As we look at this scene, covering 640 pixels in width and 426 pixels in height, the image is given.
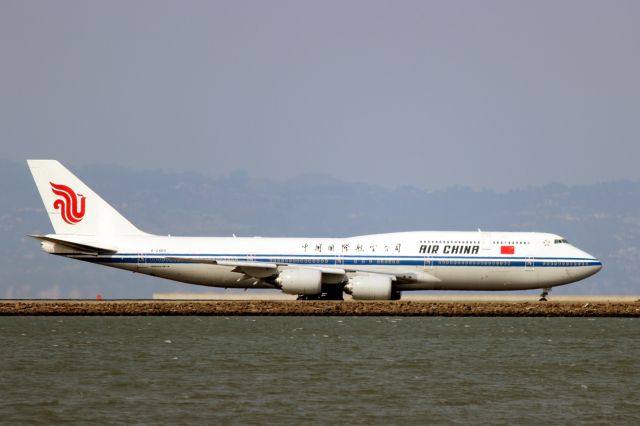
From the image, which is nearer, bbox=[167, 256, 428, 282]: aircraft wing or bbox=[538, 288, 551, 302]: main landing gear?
bbox=[167, 256, 428, 282]: aircraft wing

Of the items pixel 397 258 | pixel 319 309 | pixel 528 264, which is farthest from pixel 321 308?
pixel 528 264

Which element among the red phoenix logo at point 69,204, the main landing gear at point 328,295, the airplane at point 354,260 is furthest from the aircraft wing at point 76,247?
the main landing gear at point 328,295

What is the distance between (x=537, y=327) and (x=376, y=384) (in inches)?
993

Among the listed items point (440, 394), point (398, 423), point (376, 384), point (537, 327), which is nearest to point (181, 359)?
point (376, 384)

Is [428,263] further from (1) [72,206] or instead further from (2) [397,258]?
(1) [72,206]

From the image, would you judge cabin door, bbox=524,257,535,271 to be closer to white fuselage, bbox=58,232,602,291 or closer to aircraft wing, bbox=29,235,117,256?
white fuselage, bbox=58,232,602,291

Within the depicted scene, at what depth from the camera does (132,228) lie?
242 feet

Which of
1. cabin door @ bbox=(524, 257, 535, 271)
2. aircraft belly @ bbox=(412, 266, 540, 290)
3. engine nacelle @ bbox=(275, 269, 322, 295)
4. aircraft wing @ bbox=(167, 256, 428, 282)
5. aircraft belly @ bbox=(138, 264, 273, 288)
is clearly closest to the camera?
engine nacelle @ bbox=(275, 269, 322, 295)

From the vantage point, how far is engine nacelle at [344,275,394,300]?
67.9 m

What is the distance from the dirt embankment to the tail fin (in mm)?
6038

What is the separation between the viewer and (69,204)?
2918 inches

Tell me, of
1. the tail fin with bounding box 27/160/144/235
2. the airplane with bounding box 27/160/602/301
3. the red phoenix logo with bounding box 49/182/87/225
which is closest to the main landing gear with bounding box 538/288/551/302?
the airplane with bounding box 27/160/602/301

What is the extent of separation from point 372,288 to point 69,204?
65.6 feet

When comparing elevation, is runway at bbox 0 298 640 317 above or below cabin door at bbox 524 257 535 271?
below
